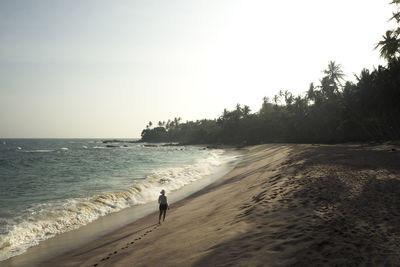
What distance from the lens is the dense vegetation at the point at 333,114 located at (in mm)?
30906

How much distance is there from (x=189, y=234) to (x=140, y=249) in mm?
1673

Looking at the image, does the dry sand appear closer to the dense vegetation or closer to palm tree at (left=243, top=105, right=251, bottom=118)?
the dense vegetation

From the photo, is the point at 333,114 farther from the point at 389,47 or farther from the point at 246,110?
the point at 246,110

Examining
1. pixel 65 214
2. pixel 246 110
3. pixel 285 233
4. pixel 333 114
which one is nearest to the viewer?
pixel 285 233

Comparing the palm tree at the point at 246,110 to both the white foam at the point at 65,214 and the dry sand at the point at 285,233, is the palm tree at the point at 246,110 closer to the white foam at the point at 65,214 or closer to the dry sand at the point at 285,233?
the white foam at the point at 65,214

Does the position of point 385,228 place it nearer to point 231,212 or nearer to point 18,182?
point 231,212

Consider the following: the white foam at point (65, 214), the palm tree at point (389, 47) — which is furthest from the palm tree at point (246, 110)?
the white foam at point (65, 214)

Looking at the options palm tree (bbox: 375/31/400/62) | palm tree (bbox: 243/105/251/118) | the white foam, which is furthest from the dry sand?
palm tree (bbox: 243/105/251/118)

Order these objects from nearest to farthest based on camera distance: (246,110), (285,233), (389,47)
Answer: (285,233), (389,47), (246,110)

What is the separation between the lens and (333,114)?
170 ft

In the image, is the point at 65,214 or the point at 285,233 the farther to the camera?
the point at 65,214

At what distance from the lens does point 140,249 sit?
7246mm

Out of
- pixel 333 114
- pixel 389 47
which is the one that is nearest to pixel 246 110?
pixel 333 114

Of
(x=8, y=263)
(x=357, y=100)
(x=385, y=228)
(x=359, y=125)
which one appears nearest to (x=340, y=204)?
(x=385, y=228)
